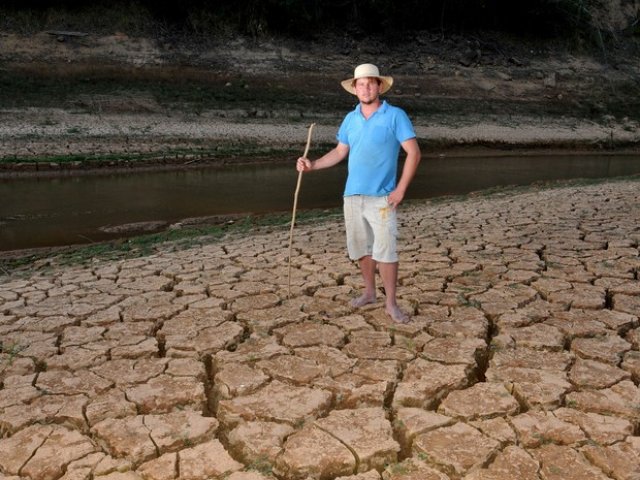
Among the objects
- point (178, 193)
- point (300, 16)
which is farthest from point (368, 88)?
point (300, 16)

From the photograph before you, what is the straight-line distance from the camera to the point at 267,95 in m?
16.7

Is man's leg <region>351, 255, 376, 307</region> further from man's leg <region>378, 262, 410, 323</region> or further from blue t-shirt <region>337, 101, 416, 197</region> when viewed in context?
blue t-shirt <region>337, 101, 416, 197</region>

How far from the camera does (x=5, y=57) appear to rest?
15.8 meters

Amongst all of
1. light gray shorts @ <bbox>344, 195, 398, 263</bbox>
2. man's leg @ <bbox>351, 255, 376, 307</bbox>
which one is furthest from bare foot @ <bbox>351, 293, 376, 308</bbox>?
light gray shorts @ <bbox>344, 195, 398, 263</bbox>

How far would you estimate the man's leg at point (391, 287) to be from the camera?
3148 millimetres

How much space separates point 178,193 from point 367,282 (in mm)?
6510

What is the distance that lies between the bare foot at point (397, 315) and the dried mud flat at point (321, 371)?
6 centimetres

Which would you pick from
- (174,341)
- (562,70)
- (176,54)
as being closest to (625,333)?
(174,341)

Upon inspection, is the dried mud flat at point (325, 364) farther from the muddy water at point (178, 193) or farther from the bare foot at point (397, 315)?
the muddy water at point (178, 193)

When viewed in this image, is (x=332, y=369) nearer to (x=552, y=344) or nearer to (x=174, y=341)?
(x=174, y=341)

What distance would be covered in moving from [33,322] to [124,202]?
217 inches

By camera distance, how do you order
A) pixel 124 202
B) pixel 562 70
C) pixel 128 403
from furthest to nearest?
1. pixel 562 70
2. pixel 124 202
3. pixel 128 403

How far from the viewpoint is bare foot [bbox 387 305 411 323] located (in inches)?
127

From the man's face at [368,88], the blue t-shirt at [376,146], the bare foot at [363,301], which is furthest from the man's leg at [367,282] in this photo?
the man's face at [368,88]
